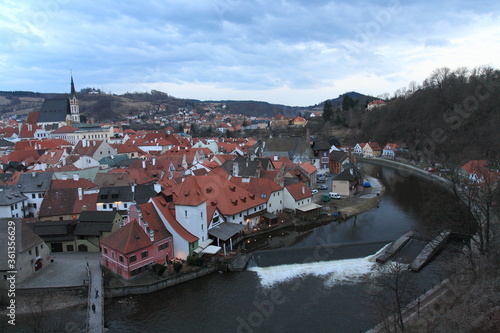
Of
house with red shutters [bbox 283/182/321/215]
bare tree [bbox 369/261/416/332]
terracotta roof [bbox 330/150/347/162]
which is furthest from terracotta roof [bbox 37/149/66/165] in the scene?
bare tree [bbox 369/261/416/332]

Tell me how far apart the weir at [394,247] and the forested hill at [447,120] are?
77.2 feet

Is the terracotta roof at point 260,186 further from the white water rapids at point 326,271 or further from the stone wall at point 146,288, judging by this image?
the stone wall at point 146,288

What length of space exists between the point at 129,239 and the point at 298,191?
16511 millimetres

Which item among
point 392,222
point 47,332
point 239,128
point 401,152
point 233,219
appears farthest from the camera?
point 239,128

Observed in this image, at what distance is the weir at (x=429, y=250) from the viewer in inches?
780

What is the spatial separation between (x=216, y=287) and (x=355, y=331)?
7.56 metres

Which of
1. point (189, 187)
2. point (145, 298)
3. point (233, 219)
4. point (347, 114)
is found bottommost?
point (145, 298)

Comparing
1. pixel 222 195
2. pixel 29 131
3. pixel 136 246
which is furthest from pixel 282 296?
pixel 29 131

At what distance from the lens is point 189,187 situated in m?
22.3

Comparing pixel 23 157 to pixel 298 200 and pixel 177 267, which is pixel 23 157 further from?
pixel 177 267

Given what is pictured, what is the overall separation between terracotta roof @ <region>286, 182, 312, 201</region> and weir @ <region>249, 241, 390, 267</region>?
25.2 feet

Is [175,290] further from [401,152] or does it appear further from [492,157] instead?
[401,152]

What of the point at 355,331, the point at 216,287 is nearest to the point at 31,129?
the point at 216,287

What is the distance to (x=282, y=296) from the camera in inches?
699
